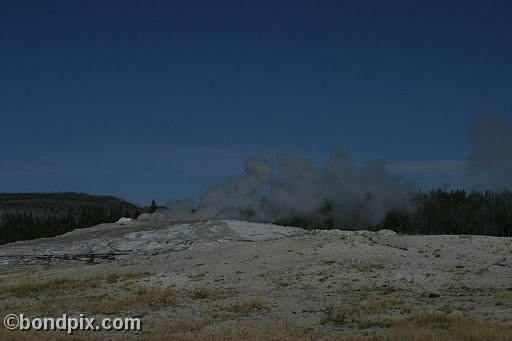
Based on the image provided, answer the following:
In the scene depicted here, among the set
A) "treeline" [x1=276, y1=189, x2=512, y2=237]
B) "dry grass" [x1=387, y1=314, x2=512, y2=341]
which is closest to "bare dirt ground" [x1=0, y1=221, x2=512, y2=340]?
"dry grass" [x1=387, y1=314, x2=512, y2=341]

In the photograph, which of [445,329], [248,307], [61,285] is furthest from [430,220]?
[445,329]

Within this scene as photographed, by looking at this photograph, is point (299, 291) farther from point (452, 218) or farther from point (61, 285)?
point (452, 218)

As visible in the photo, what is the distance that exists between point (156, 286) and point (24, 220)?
94102mm

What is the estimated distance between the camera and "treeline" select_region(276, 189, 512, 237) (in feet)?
265

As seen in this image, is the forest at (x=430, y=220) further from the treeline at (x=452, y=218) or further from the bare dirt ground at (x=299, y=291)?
the bare dirt ground at (x=299, y=291)

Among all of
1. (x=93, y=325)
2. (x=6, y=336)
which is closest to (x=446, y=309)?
(x=93, y=325)

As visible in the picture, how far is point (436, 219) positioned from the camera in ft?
285

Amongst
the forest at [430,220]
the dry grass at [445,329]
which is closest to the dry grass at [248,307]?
the dry grass at [445,329]

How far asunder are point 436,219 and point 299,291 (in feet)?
A: 210

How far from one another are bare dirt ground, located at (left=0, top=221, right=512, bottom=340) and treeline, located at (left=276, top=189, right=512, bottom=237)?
38.6m

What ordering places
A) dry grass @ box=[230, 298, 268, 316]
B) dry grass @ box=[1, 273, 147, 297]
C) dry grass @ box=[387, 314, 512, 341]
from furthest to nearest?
dry grass @ box=[1, 273, 147, 297] < dry grass @ box=[230, 298, 268, 316] < dry grass @ box=[387, 314, 512, 341]

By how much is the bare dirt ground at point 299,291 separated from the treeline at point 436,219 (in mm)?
38632

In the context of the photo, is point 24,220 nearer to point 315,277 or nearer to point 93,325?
point 315,277

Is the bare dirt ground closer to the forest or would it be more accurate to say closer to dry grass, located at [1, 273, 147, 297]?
dry grass, located at [1, 273, 147, 297]
